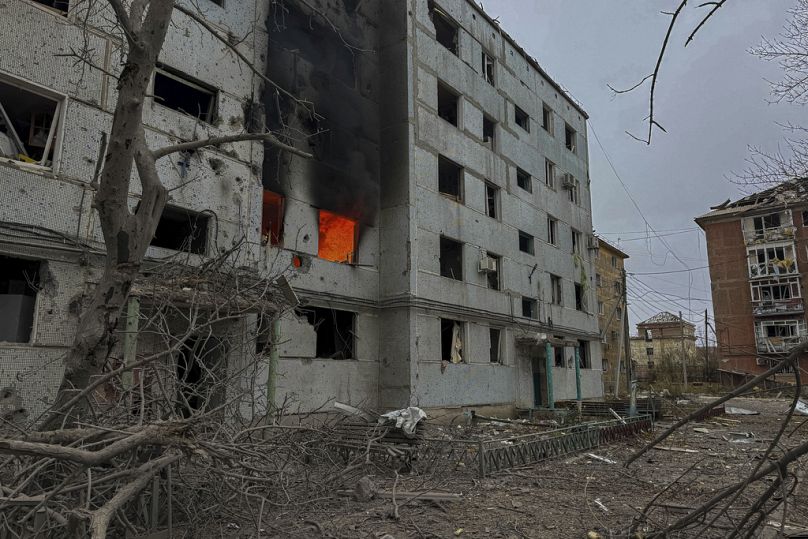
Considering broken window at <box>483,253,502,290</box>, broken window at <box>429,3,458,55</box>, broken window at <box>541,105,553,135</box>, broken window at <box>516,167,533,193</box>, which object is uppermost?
broken window at <box>429,3,458,55</box>

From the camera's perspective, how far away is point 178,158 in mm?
11695

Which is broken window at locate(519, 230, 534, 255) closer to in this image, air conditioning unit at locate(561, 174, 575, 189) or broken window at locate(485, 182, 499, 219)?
broken window at locate(485, 182, 499, 219)

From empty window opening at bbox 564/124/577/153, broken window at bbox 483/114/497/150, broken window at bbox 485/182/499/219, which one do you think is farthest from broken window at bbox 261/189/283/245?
empty window opening at bbox 564/124/577/153

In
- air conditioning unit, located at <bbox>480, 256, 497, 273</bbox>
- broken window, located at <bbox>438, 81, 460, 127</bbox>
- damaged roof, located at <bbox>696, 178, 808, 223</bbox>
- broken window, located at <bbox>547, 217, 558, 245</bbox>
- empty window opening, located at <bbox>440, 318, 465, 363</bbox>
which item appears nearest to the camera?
damaged roof, located at <bbox>696, 178, 808, 223</bbox>

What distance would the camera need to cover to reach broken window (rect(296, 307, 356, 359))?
15406mm

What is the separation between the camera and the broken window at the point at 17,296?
357 inches

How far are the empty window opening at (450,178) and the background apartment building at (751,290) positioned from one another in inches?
1169

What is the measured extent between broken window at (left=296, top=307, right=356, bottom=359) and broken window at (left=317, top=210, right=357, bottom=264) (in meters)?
1.59

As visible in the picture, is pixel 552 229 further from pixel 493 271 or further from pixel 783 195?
pixel 783 195

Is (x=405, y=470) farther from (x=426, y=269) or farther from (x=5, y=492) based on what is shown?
(x=426, y=269)

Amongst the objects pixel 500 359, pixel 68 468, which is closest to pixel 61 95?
pixel 68 468

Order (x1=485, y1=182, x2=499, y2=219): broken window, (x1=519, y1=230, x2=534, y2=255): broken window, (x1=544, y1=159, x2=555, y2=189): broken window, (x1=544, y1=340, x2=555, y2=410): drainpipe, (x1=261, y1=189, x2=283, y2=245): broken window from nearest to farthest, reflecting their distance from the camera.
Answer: (x1=261, y1=189, x2=283, y2=245): broken window
(x1=544, y1=340, x2=555, y2=410): drainpipe
(x1=485, y1=182, x2=499, y2=219): broken window
(x1=519, y1=230, x2=534, y2=255): broken window
(x1=544, y1=159, x2=555, y2=189): broken window

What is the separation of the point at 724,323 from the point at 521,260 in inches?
1286

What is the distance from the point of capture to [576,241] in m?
27.1
